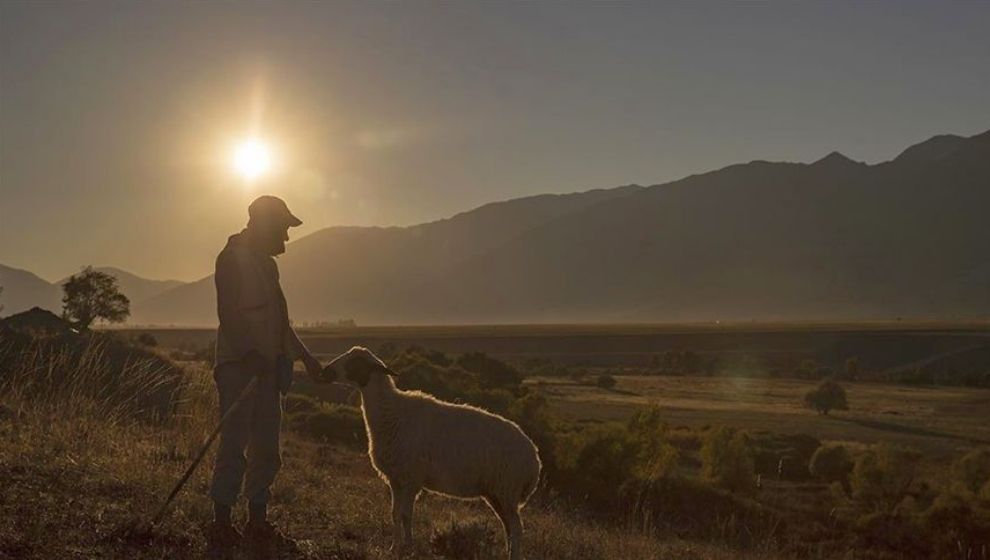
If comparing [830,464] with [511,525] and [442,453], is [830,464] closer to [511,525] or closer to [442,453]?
[511,525]

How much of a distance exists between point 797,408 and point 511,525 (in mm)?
69485

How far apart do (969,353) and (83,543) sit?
142 m

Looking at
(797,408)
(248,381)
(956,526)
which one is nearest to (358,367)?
(248,381)

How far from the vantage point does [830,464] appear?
133ft

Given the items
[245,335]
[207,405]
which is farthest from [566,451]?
[245,335]

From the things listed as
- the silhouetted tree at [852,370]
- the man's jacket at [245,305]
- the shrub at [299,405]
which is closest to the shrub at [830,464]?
the shrub at [299,405]

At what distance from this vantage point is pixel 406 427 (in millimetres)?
9742

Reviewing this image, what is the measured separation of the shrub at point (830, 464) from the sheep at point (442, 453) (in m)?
34.0

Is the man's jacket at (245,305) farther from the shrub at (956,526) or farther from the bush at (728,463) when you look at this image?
the bush at (728,463)

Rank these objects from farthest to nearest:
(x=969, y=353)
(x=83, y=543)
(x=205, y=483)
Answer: (x=969, y=353) → (x=205, y=483) → (x=83, y=543)

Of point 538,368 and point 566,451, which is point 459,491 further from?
point 538,368

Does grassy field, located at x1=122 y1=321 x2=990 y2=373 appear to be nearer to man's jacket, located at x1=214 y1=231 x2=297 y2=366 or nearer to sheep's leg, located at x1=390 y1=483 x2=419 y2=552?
sheep's leg, located at x1=390 y1=483 x2=419 y2=552

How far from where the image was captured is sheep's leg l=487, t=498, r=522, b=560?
9.12 meters

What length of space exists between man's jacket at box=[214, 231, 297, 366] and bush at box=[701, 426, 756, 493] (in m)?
28.1
